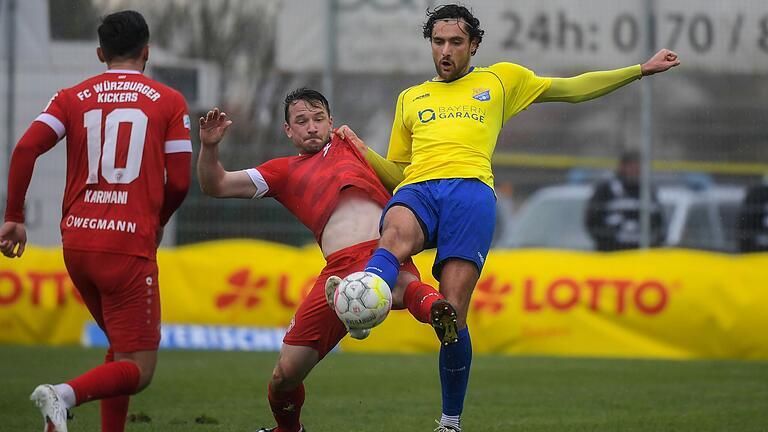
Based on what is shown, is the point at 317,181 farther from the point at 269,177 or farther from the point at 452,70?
the point at 452,70

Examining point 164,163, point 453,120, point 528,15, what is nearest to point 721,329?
point 528,15

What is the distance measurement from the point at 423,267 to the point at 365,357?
1175 millimetres

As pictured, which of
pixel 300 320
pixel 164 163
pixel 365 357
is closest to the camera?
pixel 164 163

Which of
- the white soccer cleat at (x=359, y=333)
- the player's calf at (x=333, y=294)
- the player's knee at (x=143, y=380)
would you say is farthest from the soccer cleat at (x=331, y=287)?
the player's knee at (x=143, y=380)

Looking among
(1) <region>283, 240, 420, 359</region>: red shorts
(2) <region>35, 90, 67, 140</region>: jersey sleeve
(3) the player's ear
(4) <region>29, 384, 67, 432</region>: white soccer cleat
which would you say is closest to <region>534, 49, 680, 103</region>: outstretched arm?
(3) the player's ear

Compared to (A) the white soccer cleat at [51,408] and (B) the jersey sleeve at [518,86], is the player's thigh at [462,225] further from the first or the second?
(A) the white soccer cleat at [51,408]

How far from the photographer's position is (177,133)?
621 centimetres

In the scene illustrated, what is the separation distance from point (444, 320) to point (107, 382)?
1.57 metres

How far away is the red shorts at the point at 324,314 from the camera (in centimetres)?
677

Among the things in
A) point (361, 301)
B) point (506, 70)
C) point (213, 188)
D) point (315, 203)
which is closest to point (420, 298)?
point (361, 301)

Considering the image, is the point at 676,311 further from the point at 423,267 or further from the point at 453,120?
the point at 453,120

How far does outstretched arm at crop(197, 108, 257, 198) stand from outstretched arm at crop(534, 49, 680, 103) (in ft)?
5.72

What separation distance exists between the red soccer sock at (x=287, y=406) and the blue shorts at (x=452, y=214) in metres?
0.98

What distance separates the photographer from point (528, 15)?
13789mm
